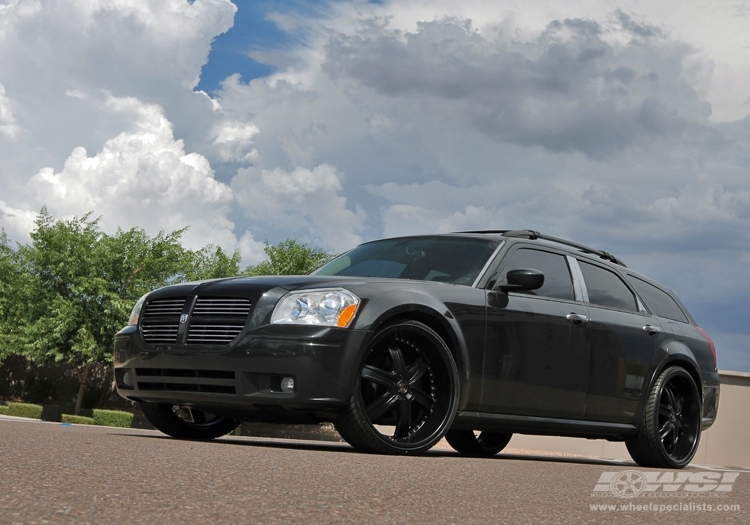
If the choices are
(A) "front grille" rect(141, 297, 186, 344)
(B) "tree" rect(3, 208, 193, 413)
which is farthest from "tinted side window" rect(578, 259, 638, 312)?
(B) "tree" rect(3, 208, 193, 413)

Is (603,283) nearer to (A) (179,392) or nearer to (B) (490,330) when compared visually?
(B) (490,330)

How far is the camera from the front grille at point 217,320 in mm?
6449

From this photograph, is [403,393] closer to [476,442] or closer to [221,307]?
[221,307]

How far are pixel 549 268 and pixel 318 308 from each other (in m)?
2.51

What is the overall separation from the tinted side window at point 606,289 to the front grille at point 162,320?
344 cm

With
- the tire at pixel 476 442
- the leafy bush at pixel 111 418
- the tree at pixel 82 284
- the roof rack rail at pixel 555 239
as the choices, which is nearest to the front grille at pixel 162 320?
the roof rack rail at pixel 555 239

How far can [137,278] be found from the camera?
43.4 metres

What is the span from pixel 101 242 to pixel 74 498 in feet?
139

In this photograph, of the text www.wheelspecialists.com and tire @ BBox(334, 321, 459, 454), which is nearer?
the text www.wheelspecialists.com

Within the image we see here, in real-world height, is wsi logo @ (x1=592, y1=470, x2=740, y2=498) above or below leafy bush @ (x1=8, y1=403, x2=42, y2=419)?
above

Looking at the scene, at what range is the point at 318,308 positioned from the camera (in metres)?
6.33

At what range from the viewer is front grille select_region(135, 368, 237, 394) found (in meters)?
6.39

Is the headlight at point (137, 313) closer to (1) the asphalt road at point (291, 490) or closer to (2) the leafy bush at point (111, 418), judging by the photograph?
(1) the asphalt road at point (291, 490)

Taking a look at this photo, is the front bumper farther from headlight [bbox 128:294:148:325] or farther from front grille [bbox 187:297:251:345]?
headlight [bbox 128:294:148:325]
